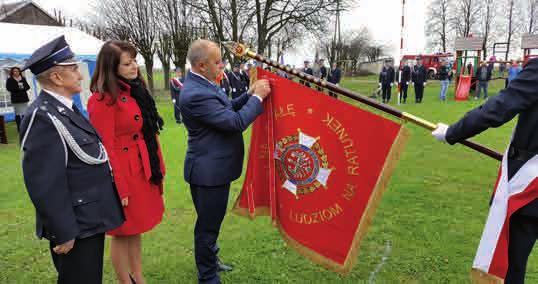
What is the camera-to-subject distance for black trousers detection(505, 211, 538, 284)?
2025 millimetres

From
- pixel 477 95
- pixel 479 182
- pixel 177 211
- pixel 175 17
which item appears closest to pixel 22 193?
pixel 177 211

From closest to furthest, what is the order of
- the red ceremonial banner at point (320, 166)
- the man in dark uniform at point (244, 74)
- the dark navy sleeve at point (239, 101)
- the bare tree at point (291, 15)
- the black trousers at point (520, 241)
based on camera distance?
the black trousers at point (520, 241), the red ceremonial banner at point (320, 166), the dark navy sleeve at point (239, 101), the man in dark uniform at point (244, 74), the bare tree at point (291, 15)

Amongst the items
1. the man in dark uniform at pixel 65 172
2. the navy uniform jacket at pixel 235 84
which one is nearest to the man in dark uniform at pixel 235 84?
the navy uniform jacket at pixel 235 84

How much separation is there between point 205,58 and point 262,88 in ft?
1.45

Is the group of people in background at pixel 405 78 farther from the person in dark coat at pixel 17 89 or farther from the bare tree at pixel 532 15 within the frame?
the bare tree at pixel 532 15

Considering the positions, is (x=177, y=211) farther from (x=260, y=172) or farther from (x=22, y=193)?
(x=22, y=193)

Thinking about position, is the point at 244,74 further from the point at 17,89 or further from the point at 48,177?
the point at 48,177

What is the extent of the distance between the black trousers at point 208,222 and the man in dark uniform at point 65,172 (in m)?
0.70

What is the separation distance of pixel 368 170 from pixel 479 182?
12.7 feet

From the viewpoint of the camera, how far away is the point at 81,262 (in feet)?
6.43

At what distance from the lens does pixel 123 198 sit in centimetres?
247

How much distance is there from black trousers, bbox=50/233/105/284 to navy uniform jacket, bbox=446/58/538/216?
2108mm

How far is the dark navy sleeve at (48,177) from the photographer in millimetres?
1716

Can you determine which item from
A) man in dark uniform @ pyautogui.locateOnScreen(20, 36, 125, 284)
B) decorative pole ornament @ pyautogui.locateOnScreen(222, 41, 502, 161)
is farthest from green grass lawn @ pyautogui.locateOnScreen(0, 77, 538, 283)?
man in dark uniform @ pyautogui.locateOnScreen(20, 36, 125, 284)
